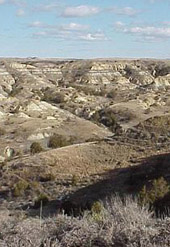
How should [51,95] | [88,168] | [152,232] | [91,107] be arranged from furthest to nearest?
[51,95], [91,107], [88,168], [152,232]

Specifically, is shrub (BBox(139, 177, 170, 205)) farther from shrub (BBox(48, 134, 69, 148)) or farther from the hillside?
shrub (BBox(48, 134, 69, 148))

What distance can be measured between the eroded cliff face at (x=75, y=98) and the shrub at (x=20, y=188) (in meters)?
19.7

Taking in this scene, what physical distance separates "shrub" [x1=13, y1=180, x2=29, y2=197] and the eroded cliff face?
19.7 metres

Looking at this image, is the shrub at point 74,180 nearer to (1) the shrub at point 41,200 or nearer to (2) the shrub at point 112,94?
(1) the shrub at point 41,200

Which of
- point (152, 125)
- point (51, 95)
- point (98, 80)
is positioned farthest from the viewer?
point (98, 80)

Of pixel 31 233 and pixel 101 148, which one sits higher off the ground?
pixel 31 233

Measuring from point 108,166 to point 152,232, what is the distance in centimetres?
2155

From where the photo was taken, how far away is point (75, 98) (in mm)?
79875

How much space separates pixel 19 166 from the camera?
29.6m

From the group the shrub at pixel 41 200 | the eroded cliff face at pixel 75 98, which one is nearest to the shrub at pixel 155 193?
the shrub at pixel 41 200

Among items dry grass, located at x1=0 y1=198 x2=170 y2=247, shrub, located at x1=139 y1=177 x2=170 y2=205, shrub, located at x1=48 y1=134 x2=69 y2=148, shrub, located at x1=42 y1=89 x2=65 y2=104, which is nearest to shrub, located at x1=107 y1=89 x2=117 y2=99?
shrub, located at x1=42 y1=89 x2=65 y2=104

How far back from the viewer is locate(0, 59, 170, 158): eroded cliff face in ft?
172

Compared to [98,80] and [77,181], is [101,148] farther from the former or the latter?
[98,80]

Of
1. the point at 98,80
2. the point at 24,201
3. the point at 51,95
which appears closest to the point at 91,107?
the point at 51,95
